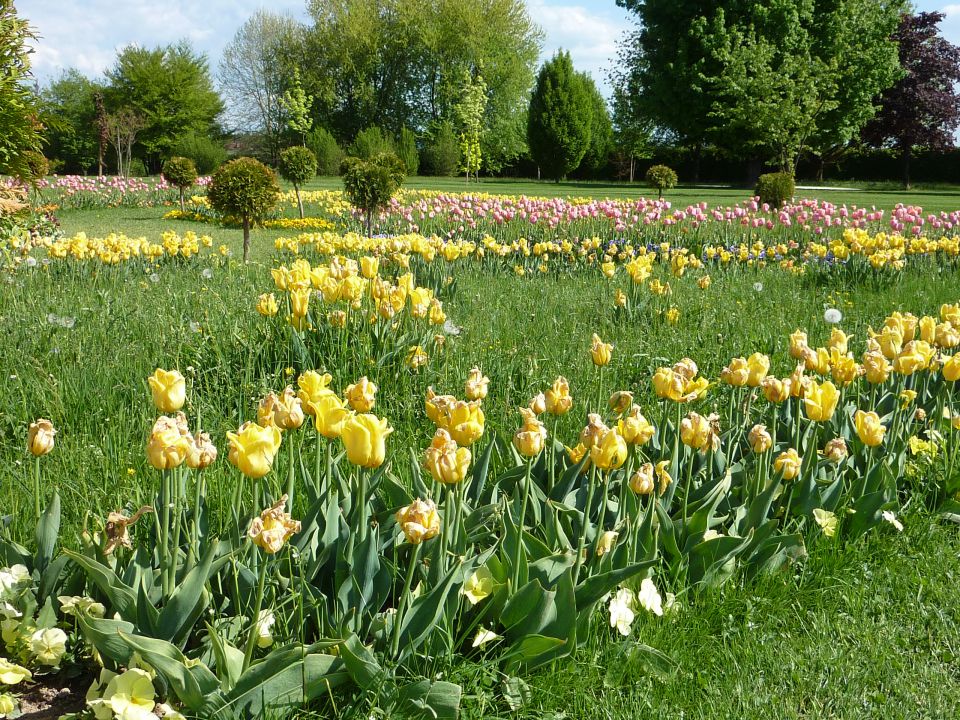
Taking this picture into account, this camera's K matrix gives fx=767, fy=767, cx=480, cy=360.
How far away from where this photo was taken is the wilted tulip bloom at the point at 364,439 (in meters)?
1.60

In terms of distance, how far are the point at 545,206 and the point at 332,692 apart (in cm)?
1051

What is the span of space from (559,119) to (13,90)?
37393 millimetres

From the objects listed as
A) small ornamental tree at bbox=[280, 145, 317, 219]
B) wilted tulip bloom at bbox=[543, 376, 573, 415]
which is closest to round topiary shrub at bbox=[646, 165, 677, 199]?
small ornamental tree at bbox=[280, 145, 317, 219]

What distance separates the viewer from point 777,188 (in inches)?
469

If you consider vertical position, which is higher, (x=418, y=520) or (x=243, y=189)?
(x=243, y=189)

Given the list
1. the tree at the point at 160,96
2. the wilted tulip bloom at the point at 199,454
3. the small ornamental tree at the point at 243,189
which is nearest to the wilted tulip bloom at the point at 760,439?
the wilted tulip bloom at the point at 199,454

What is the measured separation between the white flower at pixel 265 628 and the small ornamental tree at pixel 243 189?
7.75m

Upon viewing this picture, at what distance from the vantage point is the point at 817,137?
34469 millimetres

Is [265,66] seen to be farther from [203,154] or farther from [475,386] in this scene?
[475,386]

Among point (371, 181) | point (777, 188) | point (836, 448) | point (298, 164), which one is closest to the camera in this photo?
point (836, 448)

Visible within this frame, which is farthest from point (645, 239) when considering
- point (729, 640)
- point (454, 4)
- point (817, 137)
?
point (454, 4)

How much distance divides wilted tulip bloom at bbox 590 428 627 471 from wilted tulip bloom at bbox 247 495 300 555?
769 millimetres

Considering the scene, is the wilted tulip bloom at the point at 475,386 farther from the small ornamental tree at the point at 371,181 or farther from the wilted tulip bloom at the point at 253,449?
the small ornamental tree at the point at 371,181

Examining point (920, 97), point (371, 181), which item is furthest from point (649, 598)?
point (920, 97)
